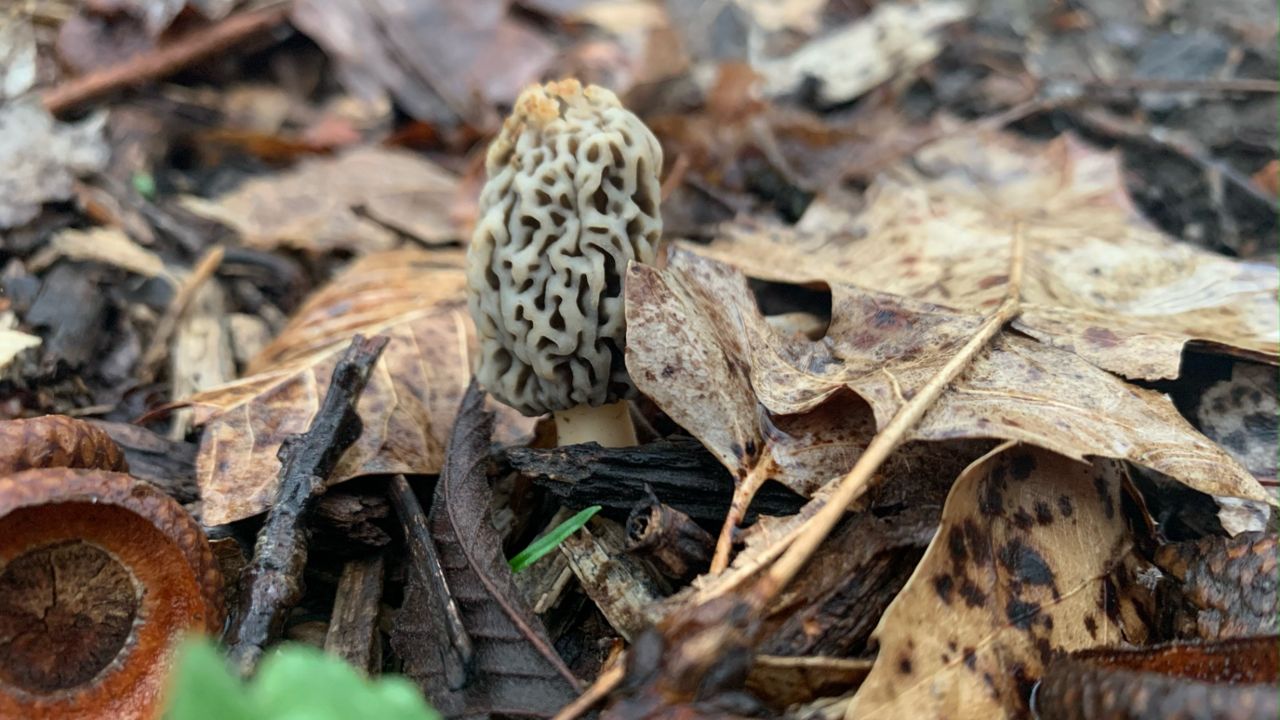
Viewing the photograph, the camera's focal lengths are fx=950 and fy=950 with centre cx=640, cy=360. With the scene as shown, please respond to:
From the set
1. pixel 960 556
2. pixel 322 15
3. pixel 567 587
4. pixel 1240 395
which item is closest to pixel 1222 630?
pixel 960 556

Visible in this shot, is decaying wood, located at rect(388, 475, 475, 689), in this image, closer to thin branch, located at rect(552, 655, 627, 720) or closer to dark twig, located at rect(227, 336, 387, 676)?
dark twig, located at rect(227, 336, 387, 676)

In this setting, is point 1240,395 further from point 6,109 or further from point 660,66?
point 6,109

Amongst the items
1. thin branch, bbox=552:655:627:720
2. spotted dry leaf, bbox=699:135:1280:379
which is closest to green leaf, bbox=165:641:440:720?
thin branch, bbox=552:655:627:720

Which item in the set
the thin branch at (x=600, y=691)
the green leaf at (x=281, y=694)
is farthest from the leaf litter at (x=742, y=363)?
the green leaf at (x=281, y=694)

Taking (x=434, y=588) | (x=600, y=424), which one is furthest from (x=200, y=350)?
(x=434, y=588)

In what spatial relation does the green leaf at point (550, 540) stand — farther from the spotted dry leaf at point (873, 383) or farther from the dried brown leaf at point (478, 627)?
the spotted dry leaf at point (873, 383)
